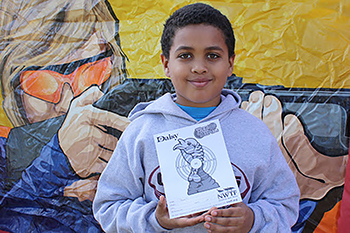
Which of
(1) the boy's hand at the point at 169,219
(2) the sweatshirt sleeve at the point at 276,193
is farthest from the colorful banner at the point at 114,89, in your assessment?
(1) the boy's hand at the point at 169,219

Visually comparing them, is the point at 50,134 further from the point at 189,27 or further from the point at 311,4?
the point at 311,4

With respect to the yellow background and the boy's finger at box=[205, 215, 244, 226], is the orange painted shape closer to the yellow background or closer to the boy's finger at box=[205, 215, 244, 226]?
the yellow background

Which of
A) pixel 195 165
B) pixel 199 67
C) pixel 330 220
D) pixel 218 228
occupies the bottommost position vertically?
pixel 330 220

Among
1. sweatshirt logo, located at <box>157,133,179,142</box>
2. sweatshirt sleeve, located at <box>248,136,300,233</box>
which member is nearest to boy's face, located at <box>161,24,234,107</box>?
sweatshirt logo, located at <box>157,133,179,142</box>

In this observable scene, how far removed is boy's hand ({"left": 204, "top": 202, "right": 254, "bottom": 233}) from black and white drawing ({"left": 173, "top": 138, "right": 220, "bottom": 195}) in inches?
2.5

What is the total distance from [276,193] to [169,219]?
0.97 feet

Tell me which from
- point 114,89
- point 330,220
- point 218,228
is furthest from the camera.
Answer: point 114,89

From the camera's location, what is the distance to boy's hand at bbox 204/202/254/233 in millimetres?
622

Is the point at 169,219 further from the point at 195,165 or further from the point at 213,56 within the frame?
the point at 213,56

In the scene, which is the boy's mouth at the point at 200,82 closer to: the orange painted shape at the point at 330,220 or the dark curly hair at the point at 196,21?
the dark curly hair at the point at 196,21

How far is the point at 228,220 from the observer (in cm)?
63

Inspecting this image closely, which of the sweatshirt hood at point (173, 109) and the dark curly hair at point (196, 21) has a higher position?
the dark curly hair at point (196, 21)

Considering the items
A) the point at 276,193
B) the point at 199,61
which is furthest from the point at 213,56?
the point at 276,193

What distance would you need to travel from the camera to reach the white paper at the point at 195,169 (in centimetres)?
65
